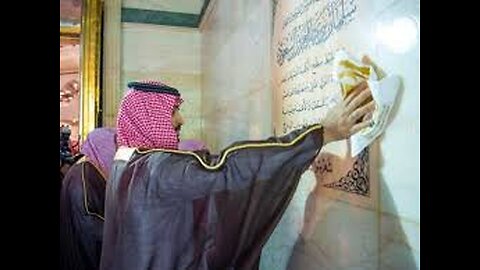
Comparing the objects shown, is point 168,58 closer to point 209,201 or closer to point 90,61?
point 90,61

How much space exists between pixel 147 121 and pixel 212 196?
26cm

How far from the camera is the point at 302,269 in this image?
0.86m

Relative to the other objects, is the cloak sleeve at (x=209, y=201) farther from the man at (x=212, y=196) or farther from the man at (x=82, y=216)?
the man at (x=82, y=216)

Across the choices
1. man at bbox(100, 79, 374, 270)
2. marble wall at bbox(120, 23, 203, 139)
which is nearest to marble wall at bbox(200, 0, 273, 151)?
marble wall at bbox(120, 23, 203, 139)

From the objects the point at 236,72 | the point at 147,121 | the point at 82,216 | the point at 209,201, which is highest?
the point at 236,72

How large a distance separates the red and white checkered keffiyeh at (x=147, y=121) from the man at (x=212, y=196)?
0.07 metres

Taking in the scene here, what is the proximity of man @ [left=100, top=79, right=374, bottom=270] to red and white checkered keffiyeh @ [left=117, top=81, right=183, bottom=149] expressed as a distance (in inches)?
2.6

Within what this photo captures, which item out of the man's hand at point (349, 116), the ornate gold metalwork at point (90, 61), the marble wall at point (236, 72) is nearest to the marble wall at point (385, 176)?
the man's hand at point (349, 116)

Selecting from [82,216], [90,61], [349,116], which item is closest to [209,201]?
[349,116]

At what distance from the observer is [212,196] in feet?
2.06
